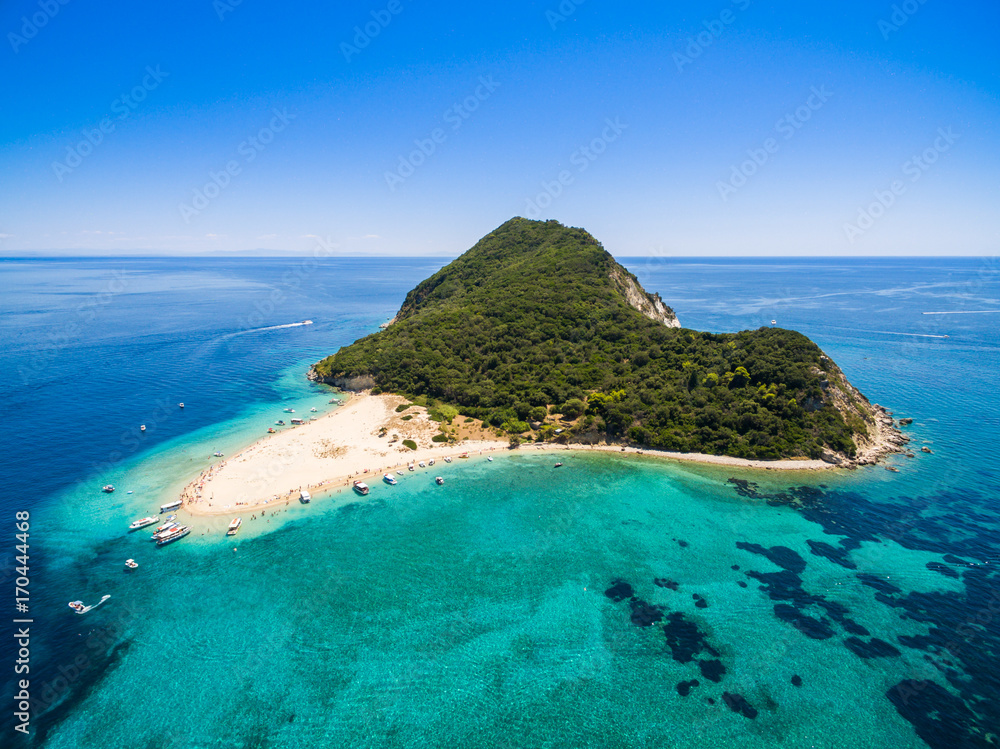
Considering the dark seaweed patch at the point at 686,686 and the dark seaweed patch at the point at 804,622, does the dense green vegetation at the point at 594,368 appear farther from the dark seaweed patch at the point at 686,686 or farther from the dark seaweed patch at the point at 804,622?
the dark seaweed patch at the point at 686,686

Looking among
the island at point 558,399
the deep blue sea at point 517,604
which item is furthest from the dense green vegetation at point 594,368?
the deep blue sea at point 517,604

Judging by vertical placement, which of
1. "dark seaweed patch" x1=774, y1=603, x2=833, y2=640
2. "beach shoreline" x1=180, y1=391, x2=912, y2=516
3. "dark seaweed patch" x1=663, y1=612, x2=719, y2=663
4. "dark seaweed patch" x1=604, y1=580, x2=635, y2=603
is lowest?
"dark seaweed patch" x1=663, y1=612, x2=719, y2=663

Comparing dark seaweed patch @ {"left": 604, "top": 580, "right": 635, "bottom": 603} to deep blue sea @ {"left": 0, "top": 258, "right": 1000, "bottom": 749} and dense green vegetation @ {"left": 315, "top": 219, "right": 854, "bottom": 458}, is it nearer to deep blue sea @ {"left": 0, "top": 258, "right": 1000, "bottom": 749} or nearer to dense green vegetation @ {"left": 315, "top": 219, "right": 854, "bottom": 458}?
deep blue sea @ {"left": 0, "top": 258, "right": 1000, "bottom": 749}

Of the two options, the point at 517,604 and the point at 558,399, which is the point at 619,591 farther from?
the point at 558,399

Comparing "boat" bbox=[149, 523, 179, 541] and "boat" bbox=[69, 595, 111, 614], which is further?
"boat" bbox=[149, 523, 179, 541]

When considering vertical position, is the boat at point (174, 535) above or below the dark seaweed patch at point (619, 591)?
above

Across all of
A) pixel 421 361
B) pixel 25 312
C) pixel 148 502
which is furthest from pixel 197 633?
pixel 25 312

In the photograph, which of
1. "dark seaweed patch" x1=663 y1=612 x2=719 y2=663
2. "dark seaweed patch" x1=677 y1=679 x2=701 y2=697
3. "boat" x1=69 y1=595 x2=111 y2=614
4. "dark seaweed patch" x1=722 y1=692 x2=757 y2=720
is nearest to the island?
"boat" x1=69 y1=595 x2=111 y2=614
